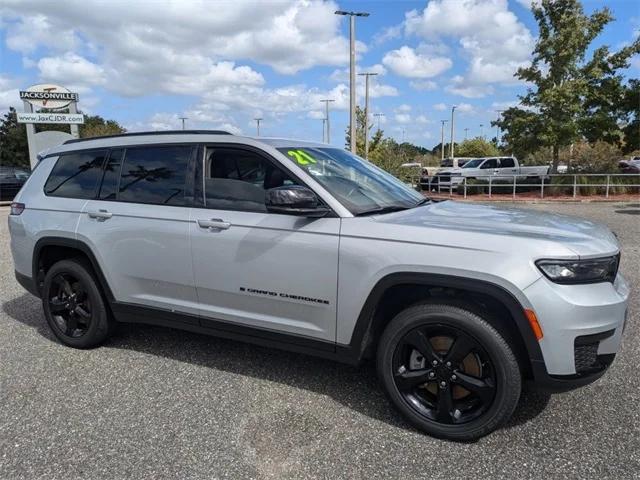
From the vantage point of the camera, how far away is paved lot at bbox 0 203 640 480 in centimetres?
269

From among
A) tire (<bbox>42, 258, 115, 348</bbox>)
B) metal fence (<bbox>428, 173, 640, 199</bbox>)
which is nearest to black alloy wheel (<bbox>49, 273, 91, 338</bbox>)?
tire (<bbox>42, 258, 115, 348</bbox>)

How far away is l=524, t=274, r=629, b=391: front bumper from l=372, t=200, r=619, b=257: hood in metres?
0.22

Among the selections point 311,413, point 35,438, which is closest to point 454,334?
point 311,413

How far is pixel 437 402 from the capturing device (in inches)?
116

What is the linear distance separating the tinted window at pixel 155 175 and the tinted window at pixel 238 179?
0.70ft

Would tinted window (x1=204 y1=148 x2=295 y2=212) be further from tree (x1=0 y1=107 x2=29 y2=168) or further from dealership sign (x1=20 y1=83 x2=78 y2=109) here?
tree (x1=0 y1=107 x2=29 y2=168)

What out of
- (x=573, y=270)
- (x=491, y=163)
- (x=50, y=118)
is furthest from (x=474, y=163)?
(x=573, y=270)

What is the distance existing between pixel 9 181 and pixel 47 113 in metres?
5.80

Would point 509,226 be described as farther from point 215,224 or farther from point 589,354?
point 215,224

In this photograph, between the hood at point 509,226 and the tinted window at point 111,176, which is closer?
the hood at point 509,226

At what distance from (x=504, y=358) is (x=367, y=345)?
0.82 m

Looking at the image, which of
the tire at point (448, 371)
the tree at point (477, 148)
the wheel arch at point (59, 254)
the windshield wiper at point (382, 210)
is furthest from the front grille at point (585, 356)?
the tree at point (477, 148)

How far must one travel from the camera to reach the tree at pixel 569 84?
22219 millimetres

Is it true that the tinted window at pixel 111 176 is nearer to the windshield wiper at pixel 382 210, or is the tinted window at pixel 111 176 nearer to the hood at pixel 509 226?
the windshield wiper at pixel 382 210
